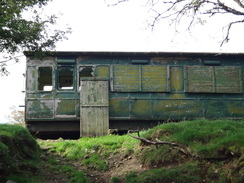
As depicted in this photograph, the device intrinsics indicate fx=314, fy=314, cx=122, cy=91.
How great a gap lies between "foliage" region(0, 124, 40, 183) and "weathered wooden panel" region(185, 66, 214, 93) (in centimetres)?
740

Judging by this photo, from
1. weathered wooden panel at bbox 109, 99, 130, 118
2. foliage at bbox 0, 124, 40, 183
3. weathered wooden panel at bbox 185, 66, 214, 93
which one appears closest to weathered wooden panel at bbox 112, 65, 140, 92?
weathered wooden panel at bbox 109, 99, 130, 118

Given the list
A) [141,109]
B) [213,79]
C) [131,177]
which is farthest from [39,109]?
[213,79]

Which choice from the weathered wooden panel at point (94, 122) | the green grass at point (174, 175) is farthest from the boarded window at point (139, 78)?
the green grass at point (174, 175)

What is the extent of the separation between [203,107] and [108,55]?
4715 millimetres

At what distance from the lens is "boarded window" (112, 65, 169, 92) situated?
1352 centimetres

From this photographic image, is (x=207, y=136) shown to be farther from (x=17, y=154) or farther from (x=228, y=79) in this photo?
(x=228, y=79)

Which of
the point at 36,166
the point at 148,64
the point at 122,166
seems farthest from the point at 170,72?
the point at 36,166

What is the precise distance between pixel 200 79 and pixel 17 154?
9032mm

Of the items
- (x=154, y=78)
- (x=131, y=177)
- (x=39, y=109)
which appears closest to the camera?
(x=131, y=177)

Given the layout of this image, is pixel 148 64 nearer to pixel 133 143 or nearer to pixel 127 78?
pixel 127 78

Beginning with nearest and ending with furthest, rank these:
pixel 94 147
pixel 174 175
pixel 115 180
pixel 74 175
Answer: pixel 174 175 < pixel 115 180 < pixel 74 175 < pixel 94 147

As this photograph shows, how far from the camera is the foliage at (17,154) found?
6414mm

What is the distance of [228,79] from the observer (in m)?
14.0

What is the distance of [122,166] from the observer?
7855 millimetres
